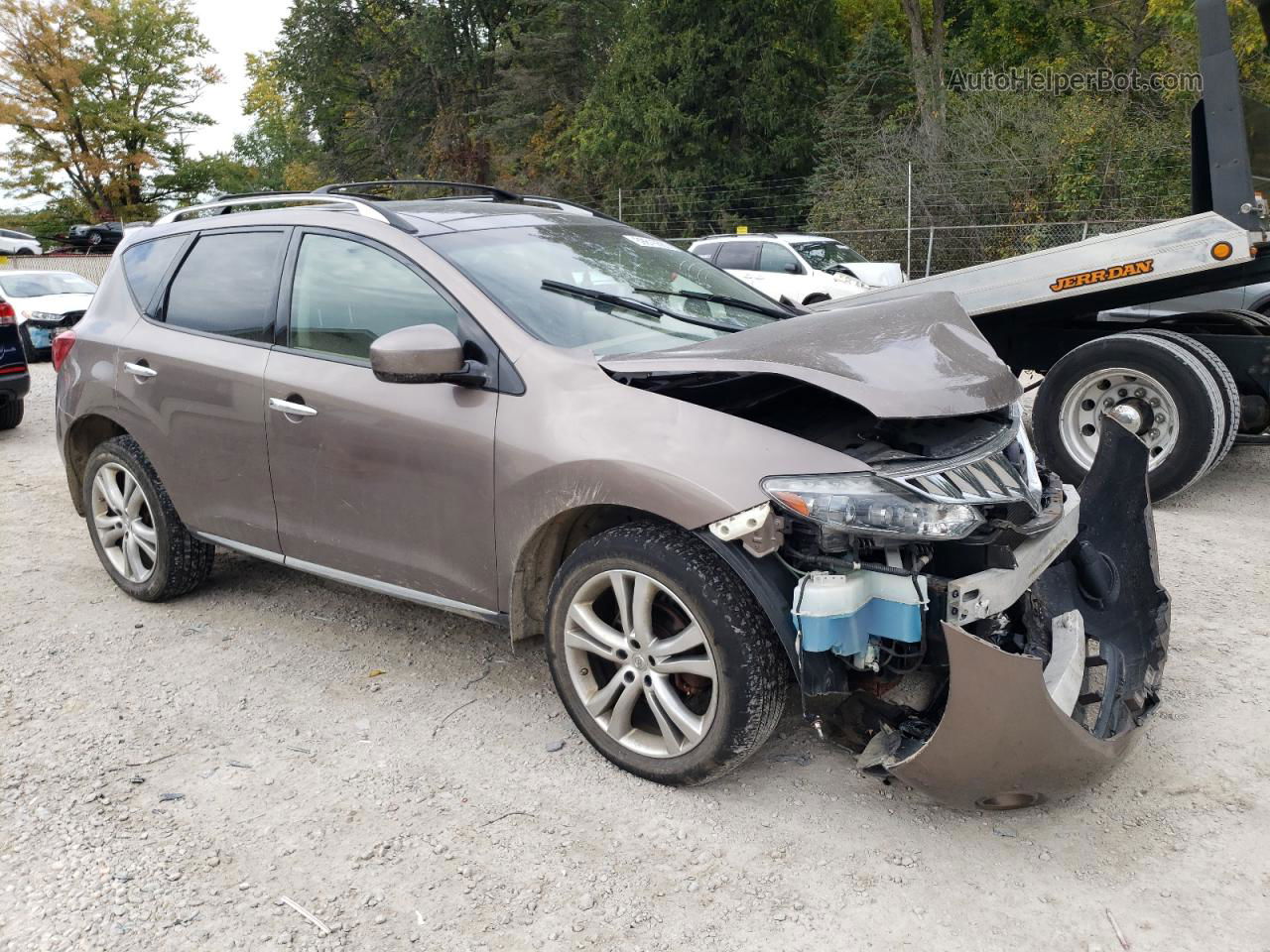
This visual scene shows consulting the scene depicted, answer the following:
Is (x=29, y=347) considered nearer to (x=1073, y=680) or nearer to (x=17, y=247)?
(x=1073, y=680)

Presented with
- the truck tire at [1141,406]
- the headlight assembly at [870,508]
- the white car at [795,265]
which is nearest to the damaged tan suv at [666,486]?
the headlight assembly at [870,508]

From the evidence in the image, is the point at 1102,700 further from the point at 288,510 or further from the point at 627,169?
the point at 627,169

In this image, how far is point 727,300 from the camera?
13.7ft

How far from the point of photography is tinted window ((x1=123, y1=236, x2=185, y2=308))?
4672mm

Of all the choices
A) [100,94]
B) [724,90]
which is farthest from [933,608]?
[100,94]

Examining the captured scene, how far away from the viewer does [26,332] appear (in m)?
14.7

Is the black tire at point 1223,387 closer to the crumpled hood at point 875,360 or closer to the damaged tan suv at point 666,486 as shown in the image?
the damaged tan suv at point 666,486

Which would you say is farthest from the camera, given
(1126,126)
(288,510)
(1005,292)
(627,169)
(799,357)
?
(627,169)

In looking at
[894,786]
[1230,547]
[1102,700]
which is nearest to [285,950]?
[894,786]

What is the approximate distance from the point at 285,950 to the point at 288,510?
1.83 metres

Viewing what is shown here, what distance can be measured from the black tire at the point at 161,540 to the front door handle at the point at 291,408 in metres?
0.99

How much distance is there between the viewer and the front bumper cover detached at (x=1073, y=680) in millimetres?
2555

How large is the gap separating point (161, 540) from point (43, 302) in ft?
40.7

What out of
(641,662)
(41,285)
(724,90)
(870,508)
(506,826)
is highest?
(724,90)
